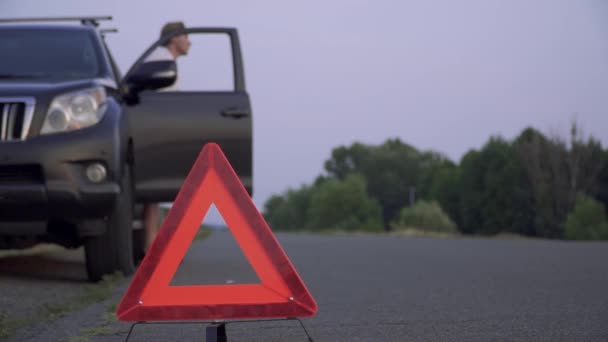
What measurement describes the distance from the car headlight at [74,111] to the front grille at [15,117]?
132mm

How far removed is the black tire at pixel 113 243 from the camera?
720 cm

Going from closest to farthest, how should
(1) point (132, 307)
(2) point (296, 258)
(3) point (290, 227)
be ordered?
1. (1) point (132, 307)
2. (2) point (296, 258)
3. (3) point (290, 227)

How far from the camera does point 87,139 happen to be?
6.84 meters

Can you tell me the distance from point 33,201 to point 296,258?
5327 mm

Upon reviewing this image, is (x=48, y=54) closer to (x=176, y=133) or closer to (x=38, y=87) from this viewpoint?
(x=38, y=87)

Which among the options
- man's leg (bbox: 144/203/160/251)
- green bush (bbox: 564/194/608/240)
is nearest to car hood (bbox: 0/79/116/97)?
man's leg (bbox: 144/203/160/251)

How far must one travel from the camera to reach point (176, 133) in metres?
8.07

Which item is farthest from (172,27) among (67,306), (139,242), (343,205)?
(343,205)

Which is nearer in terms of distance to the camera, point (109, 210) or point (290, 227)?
point (109, 210)

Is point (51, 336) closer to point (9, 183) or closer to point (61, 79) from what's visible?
point (9, 183)

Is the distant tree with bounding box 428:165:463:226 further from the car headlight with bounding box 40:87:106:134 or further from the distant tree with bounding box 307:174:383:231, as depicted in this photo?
the car headlight with bounding box 40:87:106:134

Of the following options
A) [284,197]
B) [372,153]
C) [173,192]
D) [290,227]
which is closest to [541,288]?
[173,192]

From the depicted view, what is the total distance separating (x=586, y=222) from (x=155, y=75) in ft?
150

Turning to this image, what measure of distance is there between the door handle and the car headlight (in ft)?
4.45
